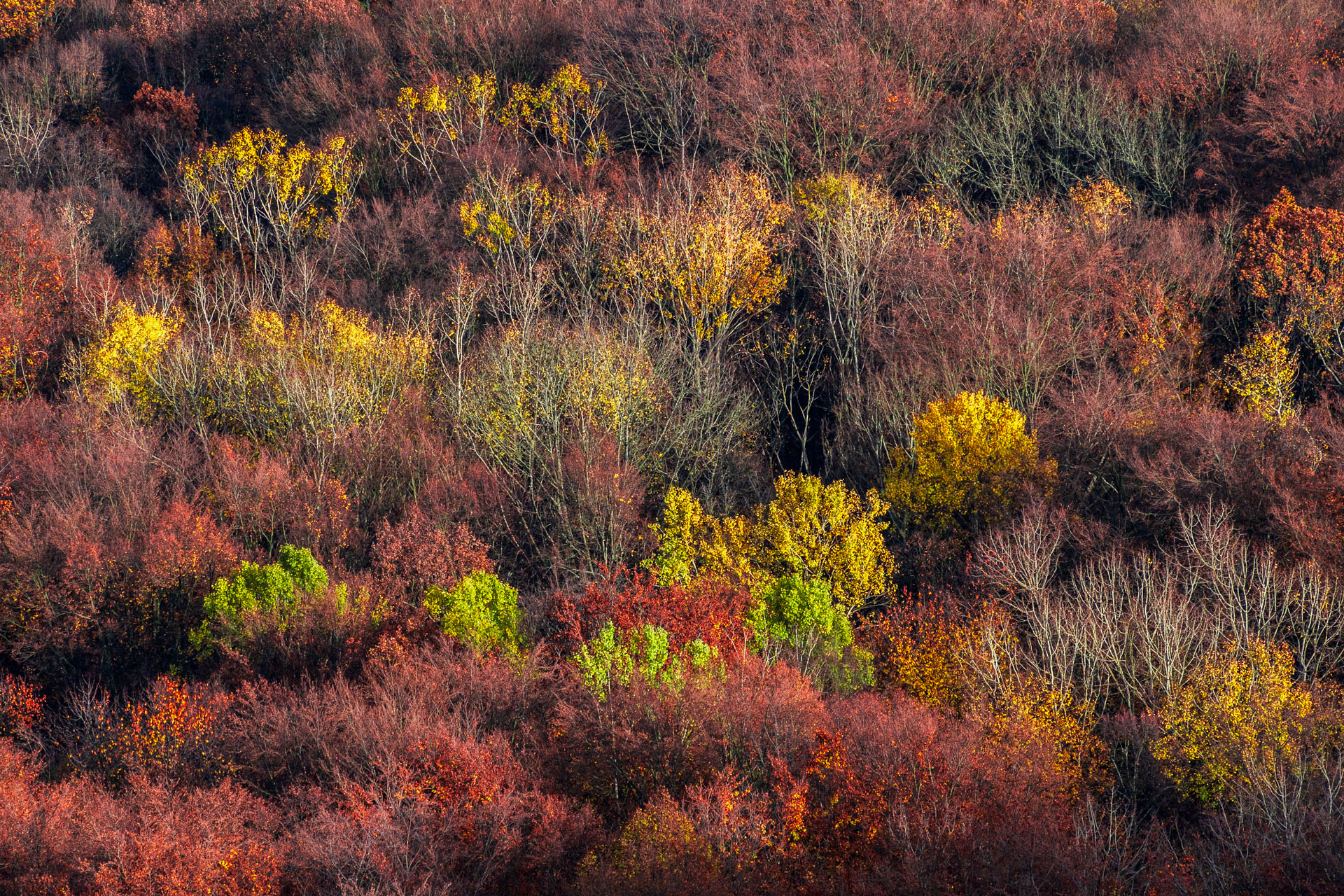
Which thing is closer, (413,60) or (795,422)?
(795,422)

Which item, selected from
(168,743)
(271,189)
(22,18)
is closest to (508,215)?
(271,189)

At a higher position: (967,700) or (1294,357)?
(1294,357)

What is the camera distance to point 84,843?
2984cm

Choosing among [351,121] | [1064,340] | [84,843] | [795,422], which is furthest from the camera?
[351,121]

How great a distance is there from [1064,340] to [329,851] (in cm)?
3553

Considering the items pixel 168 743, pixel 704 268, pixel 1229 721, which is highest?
pixel 704 268

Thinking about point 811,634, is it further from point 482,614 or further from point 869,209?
point 869,209

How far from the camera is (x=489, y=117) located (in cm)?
7569

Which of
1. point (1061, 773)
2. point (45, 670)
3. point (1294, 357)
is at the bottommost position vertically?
point (45, 670)

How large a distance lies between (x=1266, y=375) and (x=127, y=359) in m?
49.9

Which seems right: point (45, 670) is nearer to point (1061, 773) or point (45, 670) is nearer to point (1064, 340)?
point (1061, 773)

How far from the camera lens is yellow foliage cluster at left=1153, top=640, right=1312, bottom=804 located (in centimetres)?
3016

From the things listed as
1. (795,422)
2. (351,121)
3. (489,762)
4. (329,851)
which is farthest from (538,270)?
(329,851)

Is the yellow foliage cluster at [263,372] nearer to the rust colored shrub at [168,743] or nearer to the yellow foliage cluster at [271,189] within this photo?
the yellow foliage cluster at [271,189]
